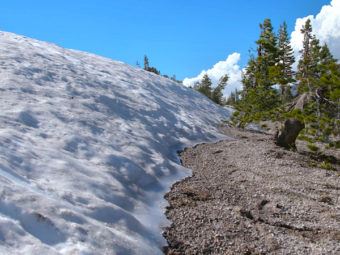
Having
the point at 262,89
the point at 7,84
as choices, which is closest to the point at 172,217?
the point at 7,84

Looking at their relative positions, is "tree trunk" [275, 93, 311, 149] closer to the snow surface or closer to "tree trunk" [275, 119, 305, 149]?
"tree trunk" [275, 119, 305, 149]

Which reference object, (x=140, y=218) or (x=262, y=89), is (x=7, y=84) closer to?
(x=140, y=218)

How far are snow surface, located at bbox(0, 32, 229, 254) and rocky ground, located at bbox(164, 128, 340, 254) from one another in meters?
0.43

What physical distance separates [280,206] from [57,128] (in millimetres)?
5143

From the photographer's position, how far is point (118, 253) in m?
5.08

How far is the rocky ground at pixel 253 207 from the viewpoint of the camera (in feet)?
19.6

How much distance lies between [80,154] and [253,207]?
3635 millimetres

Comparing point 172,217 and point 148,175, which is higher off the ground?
point 148,175

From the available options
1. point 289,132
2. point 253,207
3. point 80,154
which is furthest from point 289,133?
point 80,154

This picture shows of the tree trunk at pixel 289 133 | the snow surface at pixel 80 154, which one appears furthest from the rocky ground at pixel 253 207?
the tree trunk at pixel 289 133

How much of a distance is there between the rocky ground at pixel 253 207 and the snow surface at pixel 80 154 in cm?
43

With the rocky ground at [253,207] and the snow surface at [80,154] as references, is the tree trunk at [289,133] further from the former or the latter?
the snow surface at [80,154]

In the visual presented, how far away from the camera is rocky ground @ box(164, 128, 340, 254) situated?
5.98 m

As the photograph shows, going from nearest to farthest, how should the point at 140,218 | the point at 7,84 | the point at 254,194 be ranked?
the point at 140,218, the point at 254,194, the point at 7,84
